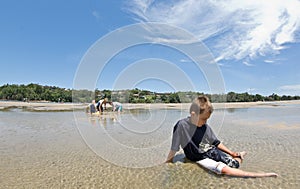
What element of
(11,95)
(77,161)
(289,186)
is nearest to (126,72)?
(77,161)

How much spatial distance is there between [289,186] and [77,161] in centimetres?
490

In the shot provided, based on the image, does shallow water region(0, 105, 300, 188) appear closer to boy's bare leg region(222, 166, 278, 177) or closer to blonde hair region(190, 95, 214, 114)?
boy's bare leg region(222, 166, 278, 177)

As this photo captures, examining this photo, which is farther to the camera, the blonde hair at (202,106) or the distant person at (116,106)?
the distant person at (116,106)

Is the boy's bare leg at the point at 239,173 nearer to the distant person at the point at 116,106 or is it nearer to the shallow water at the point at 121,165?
the shallow water at the point at 121,165

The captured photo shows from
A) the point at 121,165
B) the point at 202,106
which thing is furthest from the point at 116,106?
the point at 202,106

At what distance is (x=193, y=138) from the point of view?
5.09 m

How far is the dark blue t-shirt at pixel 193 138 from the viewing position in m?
5.08

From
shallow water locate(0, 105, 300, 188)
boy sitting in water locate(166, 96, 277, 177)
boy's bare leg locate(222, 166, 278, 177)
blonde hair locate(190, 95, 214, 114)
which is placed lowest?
shallow water locate(0, 105, 300, 188)

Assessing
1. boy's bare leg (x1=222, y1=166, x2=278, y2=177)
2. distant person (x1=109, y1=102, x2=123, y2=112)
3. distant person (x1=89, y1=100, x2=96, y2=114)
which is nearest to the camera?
boy's bare leg (x1=222, y1=166, x2=278, y2=177)

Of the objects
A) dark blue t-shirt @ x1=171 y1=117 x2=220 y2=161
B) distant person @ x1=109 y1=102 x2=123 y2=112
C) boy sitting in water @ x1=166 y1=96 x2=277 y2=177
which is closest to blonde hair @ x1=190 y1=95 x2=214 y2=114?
boy sitting in water @ x1=166 y1=96 x2=277 y2=177

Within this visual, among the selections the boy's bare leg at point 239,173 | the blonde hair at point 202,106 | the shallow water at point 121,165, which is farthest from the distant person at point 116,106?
the boy's bare leg at point 239,173

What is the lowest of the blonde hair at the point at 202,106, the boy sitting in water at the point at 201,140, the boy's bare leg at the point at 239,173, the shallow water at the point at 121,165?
the shallow water at the point at 121,165

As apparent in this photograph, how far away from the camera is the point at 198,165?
210 inches

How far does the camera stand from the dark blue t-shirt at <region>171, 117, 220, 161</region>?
5.08m
